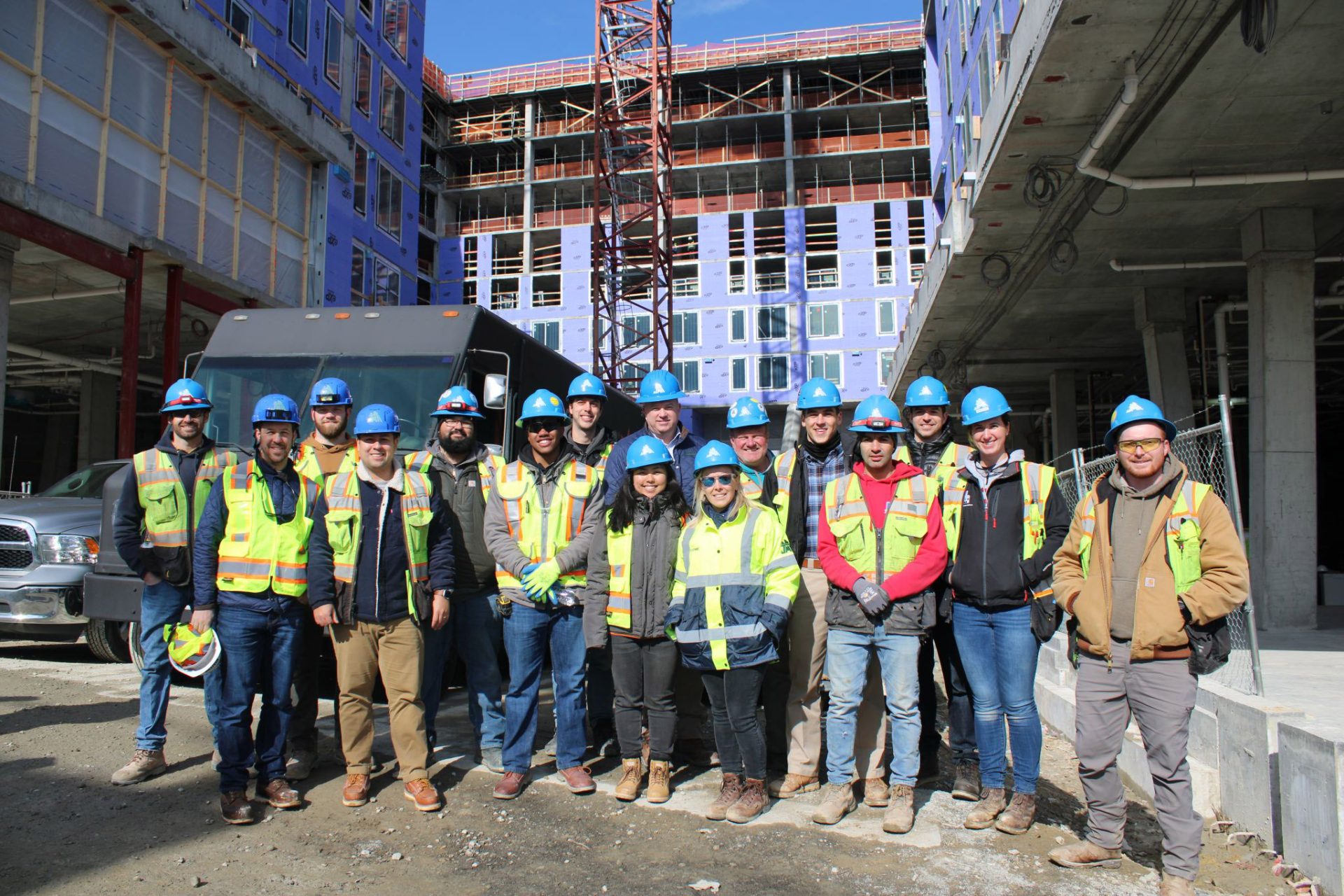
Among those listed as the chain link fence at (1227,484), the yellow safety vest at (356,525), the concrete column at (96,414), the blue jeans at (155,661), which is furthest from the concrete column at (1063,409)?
the concrete column at (96,414)

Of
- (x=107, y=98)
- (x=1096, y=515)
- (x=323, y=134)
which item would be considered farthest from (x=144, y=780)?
(x=323, y=134)

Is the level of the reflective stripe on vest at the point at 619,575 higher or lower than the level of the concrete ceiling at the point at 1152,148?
lower

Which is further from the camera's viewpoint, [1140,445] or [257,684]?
[257,684]

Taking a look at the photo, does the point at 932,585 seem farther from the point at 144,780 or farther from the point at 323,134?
the point at 323,134

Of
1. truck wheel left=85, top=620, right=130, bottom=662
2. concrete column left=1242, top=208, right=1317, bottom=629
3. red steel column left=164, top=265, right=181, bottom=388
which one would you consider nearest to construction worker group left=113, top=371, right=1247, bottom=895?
truck wheel left=85, top=620, right=130, bottom=662

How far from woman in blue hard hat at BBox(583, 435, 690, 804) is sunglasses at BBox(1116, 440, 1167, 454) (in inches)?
83.8

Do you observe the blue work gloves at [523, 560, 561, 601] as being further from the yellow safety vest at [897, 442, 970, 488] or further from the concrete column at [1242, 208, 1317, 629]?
the concrete column at [1242, 208, 1317, 629]

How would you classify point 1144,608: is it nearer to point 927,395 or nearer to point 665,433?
point 927,395

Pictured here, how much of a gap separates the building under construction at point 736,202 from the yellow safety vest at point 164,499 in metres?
41.0

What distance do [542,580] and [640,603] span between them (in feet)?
1.84

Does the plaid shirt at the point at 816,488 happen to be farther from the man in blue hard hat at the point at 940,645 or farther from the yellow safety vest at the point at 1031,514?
the yellow safety vest at the point at 1031,514

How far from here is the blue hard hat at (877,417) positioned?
196 inches

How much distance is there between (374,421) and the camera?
16.3 feet

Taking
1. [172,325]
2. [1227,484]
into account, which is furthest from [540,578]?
[172,325]
